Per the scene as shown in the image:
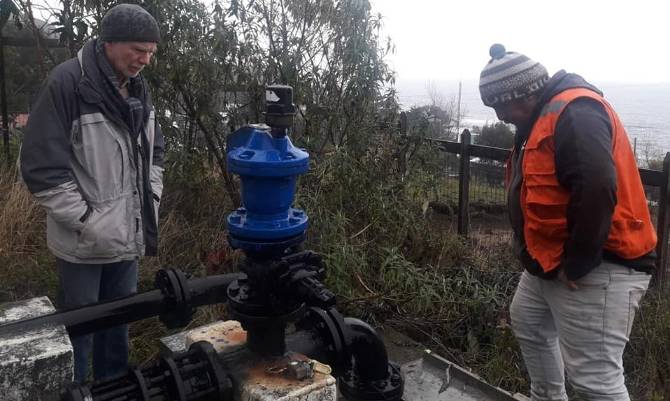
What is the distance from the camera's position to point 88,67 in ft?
8.53

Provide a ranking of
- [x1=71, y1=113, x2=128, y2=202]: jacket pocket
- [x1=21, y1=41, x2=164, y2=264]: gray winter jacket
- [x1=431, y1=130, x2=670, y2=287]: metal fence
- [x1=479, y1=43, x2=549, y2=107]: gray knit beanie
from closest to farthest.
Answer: [x1=21, y1=41, x2=164, y2=264]: gray winter jacket, [x1=71, y1=113, x2=128, y2=202]: jacket pocket, [x1=479, y1=43, x2=549, y2=107]: gray knit beanie, [x1=431, y1=130, x2=670, y2=287]: metal fence

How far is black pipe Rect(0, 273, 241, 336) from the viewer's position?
1.98 metres

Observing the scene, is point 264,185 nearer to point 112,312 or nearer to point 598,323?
point 112,312

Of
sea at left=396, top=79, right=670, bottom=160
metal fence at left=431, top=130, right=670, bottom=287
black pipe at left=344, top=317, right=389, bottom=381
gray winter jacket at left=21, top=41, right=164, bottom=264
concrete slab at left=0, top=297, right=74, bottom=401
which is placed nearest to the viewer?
concrete slab at left=0, top=297, right=74, bottom=401

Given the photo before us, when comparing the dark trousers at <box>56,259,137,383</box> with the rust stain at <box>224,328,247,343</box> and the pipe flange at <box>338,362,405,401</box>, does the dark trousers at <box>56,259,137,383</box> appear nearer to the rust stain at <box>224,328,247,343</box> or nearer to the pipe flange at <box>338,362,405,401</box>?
the rust stain at <box>224,328,247,343</box>

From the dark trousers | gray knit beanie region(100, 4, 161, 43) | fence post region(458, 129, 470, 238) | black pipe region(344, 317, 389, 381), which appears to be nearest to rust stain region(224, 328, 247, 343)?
black pipe region(344, 317, 389, 381)

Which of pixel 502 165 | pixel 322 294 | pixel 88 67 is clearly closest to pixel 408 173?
pixel 502 165

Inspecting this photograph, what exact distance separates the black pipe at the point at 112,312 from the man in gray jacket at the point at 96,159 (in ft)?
1.48

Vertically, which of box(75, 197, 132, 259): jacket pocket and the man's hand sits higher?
box(75, 197, 132, 259): jacket pocket

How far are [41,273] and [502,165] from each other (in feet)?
13.6

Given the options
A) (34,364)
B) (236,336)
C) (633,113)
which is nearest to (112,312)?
(34,364)

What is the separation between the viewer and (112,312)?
2.08 metres

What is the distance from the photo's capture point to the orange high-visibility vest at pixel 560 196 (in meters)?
2.57

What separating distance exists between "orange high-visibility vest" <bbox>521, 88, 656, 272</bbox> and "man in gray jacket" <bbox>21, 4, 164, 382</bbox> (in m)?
1.70
